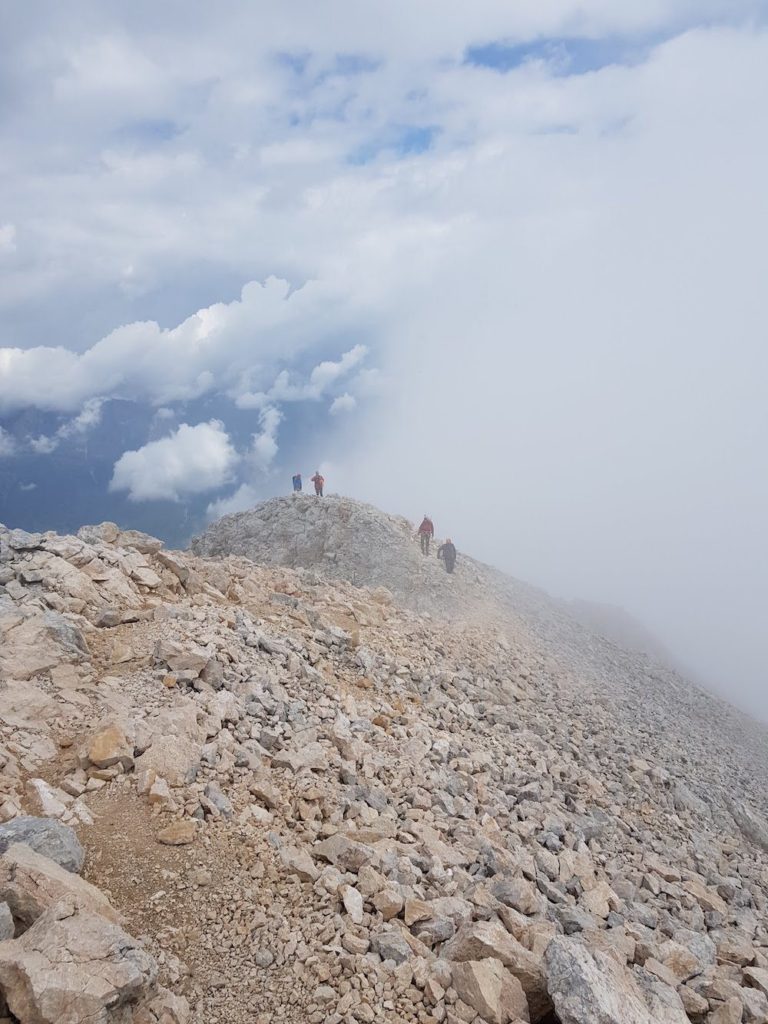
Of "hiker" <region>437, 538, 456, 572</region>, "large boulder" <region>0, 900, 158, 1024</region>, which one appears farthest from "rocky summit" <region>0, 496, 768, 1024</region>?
"hiker" <region>437, 538, 456, 572</region>

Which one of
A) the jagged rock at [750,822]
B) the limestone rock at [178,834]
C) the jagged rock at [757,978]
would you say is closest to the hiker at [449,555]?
the jagged rock at [750,822]

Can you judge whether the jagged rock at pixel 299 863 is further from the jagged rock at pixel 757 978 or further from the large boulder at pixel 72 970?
the jagged rock at pixel 757 978

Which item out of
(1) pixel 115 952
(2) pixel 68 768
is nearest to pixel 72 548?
(2) pixel 68 768

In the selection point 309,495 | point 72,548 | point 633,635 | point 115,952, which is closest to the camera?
point 115,952

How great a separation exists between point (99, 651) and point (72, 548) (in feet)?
12.7

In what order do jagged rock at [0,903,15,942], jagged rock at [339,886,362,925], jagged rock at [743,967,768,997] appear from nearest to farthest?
jagged rock at [0,903,15,942] → jagged rock at [339,886,362,925] → jagged rock at [743,967,768,997]

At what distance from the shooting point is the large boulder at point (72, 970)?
212 inches

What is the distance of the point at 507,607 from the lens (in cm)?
3164

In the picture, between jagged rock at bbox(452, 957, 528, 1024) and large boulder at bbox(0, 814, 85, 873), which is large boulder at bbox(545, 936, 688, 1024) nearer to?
jagged rock at bbox(452, 957, 528, 1024)

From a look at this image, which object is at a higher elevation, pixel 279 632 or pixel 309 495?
pixel 309 495

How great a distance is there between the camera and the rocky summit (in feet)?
21.8

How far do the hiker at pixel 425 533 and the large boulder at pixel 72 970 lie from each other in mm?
27572

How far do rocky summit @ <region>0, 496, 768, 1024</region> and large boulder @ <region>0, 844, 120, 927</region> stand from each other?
33 millimetres

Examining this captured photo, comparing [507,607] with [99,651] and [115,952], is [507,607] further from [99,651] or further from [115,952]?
[115,952]
